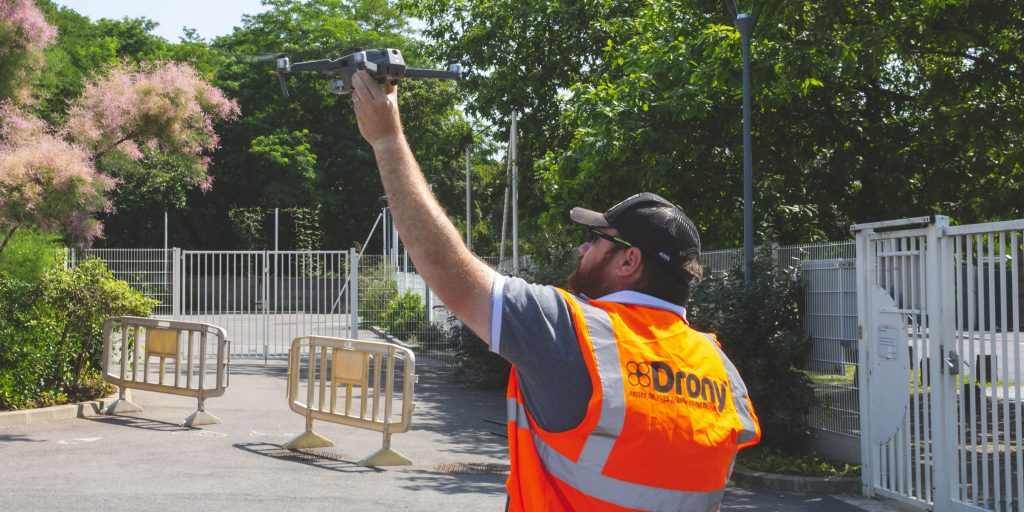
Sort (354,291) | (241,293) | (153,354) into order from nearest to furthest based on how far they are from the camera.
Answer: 1. (153,354)
2. (354,291)
3. (241,293)

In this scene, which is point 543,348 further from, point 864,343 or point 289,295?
point 289,295

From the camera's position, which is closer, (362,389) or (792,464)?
(792,464)

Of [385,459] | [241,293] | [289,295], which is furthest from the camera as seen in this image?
[241,293]

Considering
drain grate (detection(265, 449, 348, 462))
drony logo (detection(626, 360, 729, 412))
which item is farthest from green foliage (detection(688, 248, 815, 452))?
drony logo (detection(626, 360, 729, 412))

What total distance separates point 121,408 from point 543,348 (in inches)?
436

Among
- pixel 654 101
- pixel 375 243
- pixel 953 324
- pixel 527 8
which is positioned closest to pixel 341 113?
pixel 375 243

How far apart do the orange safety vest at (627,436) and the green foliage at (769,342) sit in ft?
25.0

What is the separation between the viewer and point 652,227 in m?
2.36

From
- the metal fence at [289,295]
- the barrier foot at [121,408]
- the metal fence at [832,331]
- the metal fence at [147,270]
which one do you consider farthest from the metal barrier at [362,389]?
the metal fence at [147,270]

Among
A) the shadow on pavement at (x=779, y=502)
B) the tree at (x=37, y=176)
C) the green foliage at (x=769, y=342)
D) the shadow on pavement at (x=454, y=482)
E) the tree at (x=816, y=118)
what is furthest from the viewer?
the tree at (x=816, y=118)

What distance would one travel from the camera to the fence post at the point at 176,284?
63.9 ft

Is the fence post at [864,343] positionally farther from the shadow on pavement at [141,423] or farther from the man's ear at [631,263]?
the shadow on pavement at [141,423]

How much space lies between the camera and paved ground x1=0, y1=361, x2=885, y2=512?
7426 mm

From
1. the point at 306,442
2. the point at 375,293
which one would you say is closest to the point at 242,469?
the point at 306,442
